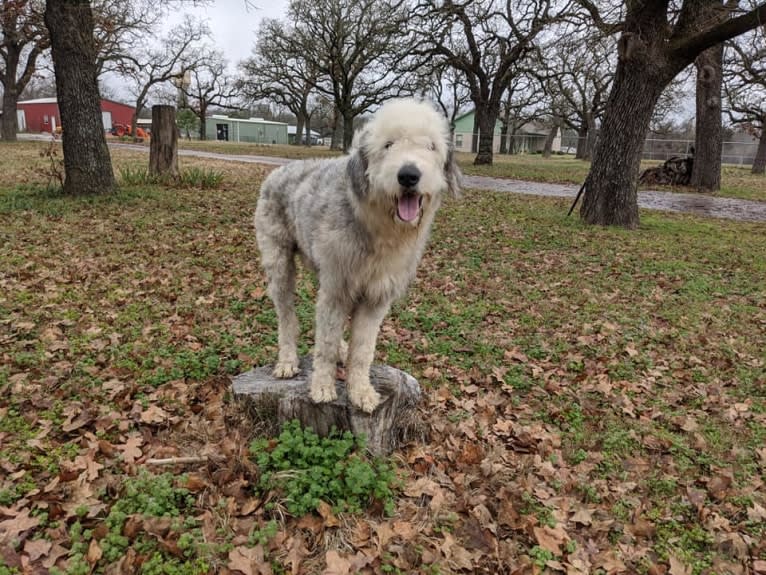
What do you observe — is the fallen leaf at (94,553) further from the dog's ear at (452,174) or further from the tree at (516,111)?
the tree at (516,111)

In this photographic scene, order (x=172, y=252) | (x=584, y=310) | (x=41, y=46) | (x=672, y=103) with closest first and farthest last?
1. (x=584, y=310)
2. (x=172, y=252)
3. (x=41, y=46)
4. (x=672, y=103)

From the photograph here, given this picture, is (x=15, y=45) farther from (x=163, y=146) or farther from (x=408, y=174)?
(x=408, y=174)

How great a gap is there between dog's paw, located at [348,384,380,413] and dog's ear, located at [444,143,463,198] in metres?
1.41

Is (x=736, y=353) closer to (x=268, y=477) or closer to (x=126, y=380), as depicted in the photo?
(x=268, y=477)

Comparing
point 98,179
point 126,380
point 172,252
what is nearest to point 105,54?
point 98,179

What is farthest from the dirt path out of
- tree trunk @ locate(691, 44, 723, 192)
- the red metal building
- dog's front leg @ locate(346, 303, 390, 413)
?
the red metal building

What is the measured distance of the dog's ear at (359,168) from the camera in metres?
2.94

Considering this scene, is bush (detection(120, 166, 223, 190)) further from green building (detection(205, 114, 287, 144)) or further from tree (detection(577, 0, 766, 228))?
green building (detection(205, 114, 287, 144))

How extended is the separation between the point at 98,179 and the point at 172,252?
13.3 feet

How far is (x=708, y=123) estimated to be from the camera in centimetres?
1656

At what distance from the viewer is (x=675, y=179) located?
18.4m

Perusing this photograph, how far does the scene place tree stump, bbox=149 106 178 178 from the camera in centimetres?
1327

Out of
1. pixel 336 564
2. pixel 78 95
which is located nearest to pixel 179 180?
pixel 78 95

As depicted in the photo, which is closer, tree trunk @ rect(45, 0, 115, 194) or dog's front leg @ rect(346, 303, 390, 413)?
dog's front leg @ rect(346, 303, 390, 413)
